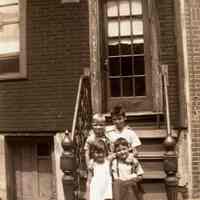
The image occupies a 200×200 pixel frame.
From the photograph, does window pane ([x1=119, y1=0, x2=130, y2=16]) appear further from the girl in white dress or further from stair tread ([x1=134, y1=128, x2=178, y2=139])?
the girl in white dress

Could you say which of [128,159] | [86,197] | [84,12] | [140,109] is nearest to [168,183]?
[128,159]

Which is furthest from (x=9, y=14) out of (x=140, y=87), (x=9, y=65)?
(x=140, y=87)

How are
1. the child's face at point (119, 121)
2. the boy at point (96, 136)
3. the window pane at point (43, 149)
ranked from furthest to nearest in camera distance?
1. the window pane at point (43, 149)
2. the child's face at point (119, 121)
3. the boy at point (96, 136)

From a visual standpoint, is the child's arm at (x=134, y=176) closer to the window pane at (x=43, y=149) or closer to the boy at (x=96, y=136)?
the boy at (x=96, y=136)

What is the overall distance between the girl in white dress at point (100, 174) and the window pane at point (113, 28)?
9.40 feet

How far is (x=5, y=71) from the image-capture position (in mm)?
10023

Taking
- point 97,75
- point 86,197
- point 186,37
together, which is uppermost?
point 186,37

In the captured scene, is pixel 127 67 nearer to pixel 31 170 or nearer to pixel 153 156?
pixel 153 156

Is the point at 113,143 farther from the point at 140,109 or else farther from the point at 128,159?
the point at 140,109

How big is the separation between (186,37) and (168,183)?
2657 millimetres

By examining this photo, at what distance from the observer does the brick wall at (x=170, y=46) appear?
8.84 meters

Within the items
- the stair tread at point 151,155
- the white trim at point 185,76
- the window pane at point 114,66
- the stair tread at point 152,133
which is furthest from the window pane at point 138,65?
the stair tread at point 151,155

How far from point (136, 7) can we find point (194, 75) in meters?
1.64

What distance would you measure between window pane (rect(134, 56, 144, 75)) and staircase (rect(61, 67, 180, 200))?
2.79 feet
